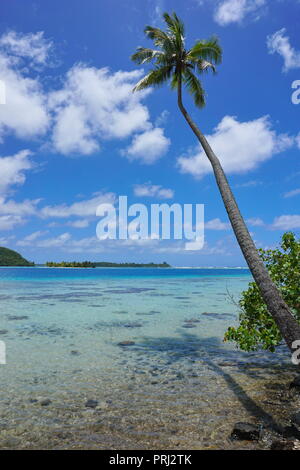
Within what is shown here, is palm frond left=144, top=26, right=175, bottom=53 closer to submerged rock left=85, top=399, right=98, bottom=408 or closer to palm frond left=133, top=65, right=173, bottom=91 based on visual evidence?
palm frond left=133, top=65, right=173, bottom=91

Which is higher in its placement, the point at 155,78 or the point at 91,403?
the point at 155,78

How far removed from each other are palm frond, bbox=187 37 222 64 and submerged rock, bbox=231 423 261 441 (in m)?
12.3

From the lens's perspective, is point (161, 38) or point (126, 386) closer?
point (126, 386)

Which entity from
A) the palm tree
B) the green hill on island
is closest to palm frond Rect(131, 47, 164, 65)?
the palm tree

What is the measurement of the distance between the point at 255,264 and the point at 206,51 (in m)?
9.20

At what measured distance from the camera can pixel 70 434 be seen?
5582 millimetres

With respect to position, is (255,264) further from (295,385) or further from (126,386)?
(126,386)

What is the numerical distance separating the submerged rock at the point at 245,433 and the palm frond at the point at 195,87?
12.4 m

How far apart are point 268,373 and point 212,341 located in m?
4.40

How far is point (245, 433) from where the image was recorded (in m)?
5.21

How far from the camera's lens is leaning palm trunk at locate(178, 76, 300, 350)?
20.1 ft

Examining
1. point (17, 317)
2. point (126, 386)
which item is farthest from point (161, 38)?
point (17, 317)

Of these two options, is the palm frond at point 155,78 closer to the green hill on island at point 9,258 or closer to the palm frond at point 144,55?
the palm frond at point 144,55
